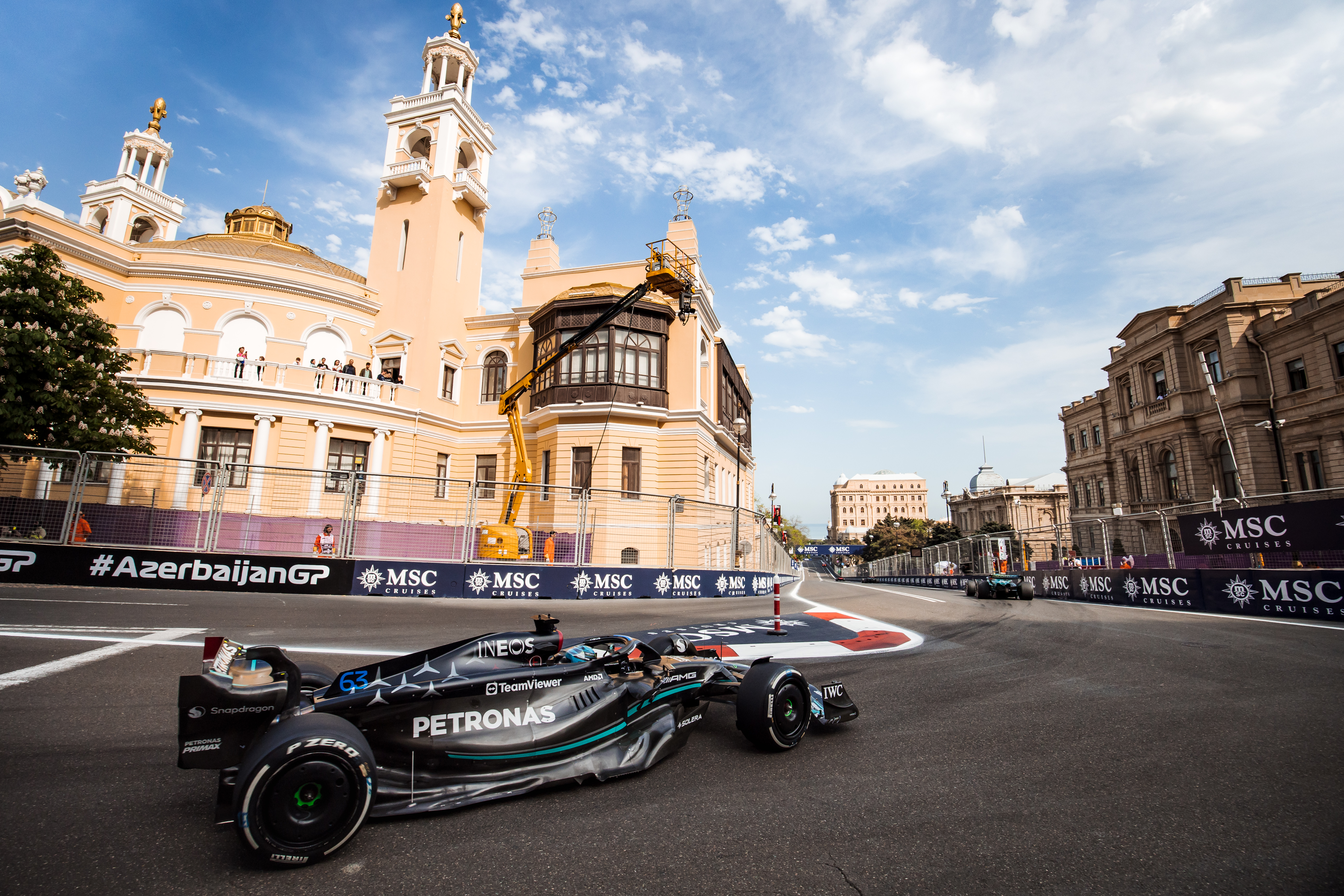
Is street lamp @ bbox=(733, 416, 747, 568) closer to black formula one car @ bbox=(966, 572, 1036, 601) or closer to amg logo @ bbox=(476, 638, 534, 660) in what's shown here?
black formula one car @ bbox=(966, 572, 1036, 601)

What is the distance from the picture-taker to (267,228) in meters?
40.9

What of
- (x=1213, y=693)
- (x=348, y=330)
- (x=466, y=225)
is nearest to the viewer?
(x=1213, y=693)

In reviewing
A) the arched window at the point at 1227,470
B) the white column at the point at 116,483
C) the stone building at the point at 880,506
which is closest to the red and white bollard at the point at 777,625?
the white column at the point at 116,483

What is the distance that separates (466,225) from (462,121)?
619 cm

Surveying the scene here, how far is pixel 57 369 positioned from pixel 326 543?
13.9m

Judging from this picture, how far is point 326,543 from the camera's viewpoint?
13250mm

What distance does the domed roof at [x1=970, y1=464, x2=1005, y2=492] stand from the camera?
11750 centimetres

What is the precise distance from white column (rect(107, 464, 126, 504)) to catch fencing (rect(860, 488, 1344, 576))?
23.6m

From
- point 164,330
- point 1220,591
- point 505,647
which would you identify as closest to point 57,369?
point 164,330

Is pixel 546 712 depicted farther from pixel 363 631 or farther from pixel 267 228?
pixel 267 228

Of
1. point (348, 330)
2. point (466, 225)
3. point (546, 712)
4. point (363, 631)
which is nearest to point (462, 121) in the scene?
point (466, 225)

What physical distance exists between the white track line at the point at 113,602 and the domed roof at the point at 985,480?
125 meters

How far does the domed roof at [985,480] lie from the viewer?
385ft

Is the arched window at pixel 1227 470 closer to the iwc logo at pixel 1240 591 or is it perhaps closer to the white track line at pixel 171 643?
the iwc logo at pixel 1240 591
